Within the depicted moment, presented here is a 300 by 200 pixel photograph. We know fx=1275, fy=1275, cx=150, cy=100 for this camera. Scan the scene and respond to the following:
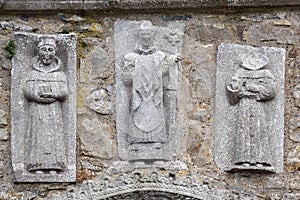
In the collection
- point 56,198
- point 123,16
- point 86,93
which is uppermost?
point 123,16

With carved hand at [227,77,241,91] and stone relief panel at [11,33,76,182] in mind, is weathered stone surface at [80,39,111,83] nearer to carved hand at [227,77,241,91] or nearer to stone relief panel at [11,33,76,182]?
stone relief panel at [11,33,76,182]

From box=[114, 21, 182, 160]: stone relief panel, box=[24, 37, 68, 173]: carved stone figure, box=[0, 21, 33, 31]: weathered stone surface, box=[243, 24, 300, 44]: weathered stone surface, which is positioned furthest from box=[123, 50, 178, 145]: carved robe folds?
box=[0, 21, 33, 31]: weathered stone surface

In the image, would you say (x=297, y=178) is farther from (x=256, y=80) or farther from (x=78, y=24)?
(x=78, y=24)

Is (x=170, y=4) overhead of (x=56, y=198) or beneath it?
overhead

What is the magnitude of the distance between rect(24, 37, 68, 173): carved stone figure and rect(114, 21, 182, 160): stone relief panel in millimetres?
424

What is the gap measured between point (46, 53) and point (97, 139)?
2.35 feet

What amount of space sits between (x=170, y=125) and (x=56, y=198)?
3.16 ft

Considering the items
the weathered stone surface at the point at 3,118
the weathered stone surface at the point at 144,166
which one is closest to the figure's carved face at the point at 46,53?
the weathered stone surface at the point at 3,118

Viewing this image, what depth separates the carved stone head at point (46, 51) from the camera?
9117 millimetres

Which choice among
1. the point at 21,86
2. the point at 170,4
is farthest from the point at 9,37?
the point at 170,4

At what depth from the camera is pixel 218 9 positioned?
366 inches

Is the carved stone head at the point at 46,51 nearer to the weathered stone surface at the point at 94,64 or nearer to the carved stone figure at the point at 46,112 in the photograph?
the carved stone figure at the point at 46,112

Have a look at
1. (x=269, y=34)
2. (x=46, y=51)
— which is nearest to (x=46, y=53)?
(x=46, y=51)

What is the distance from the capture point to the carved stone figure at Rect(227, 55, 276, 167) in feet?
29.6
